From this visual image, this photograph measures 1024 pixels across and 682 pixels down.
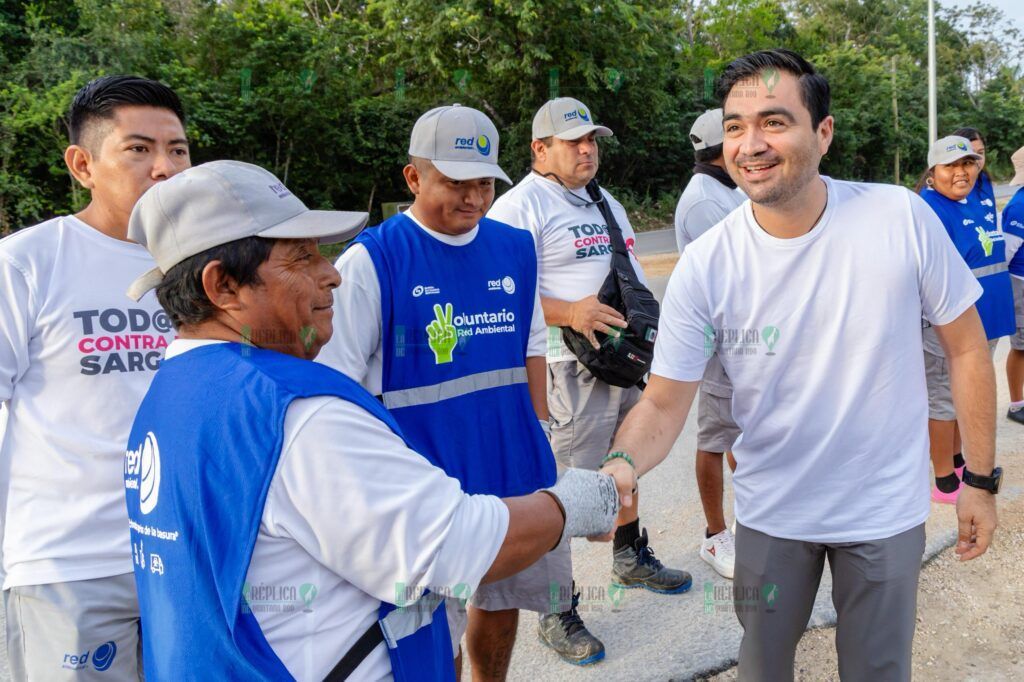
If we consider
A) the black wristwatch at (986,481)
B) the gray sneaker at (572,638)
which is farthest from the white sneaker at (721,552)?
the black wristwatch at (986,481)

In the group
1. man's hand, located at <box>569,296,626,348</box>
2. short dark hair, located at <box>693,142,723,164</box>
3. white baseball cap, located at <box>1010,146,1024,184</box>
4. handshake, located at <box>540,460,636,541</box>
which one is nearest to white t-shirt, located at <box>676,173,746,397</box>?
short dark hair, located at <box>693,142,723,164</box>

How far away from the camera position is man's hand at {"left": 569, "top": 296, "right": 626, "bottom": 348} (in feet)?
12.5

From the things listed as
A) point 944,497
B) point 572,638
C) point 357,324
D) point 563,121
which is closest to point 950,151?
point 944,497

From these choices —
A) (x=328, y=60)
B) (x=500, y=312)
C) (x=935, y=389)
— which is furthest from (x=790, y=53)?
(x=328, y=60)

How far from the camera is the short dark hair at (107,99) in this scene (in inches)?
104

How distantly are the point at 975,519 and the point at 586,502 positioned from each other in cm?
145

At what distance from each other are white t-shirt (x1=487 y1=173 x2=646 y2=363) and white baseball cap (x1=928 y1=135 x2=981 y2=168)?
2.77 m

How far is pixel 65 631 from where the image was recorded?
7.50 feet


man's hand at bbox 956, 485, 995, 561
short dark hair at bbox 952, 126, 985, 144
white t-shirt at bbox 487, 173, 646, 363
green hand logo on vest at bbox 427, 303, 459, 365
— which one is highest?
short dark hair at bbox 952, 126, 985, 144

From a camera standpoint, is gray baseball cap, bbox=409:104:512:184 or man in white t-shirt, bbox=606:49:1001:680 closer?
man in white t-shirt, bbox=606:49:1001:680

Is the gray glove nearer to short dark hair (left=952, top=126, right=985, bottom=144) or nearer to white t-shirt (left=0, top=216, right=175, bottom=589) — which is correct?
white t-shirt (left=0, top=216, right=175, bottom=589)

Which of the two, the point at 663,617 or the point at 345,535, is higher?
the point at 345,535

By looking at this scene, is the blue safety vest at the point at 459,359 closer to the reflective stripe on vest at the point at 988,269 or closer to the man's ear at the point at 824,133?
the man's ear at the point at 824,133

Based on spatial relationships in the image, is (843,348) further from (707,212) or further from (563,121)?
(563,121)
